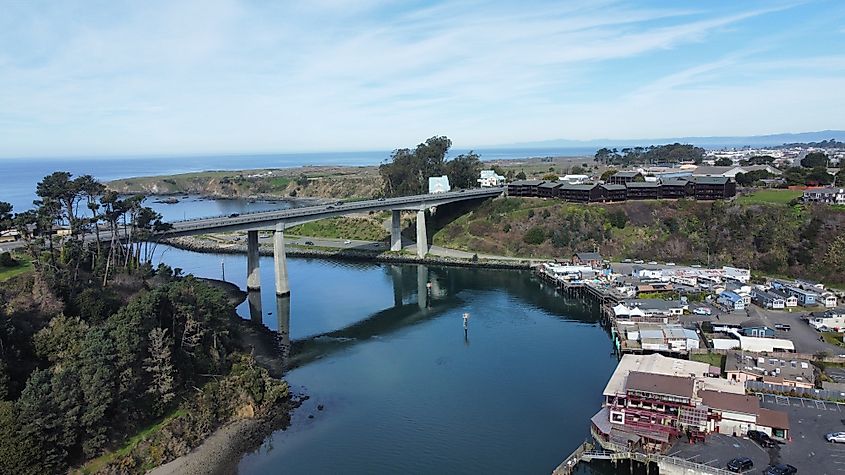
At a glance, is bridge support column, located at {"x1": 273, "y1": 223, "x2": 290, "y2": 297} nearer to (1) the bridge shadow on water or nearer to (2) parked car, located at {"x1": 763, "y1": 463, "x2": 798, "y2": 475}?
(1) the bridge shadow on water

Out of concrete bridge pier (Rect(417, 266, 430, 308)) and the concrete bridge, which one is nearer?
the concrete bridge

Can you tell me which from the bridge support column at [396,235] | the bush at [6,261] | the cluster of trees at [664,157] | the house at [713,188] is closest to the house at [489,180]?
the bridge support column at [396,235]

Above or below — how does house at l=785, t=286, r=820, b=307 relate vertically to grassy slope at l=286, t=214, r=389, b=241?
below

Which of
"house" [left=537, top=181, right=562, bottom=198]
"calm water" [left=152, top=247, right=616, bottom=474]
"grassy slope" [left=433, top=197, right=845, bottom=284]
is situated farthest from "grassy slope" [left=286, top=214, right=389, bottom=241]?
"house" [left=537, top=181, right=562, bottom=198]

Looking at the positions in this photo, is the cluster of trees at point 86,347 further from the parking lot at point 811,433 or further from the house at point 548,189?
the house at point 548,189

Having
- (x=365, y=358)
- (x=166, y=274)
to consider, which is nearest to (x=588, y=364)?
(x=365, y=358)

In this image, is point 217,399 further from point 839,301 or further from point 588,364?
point 839,301
